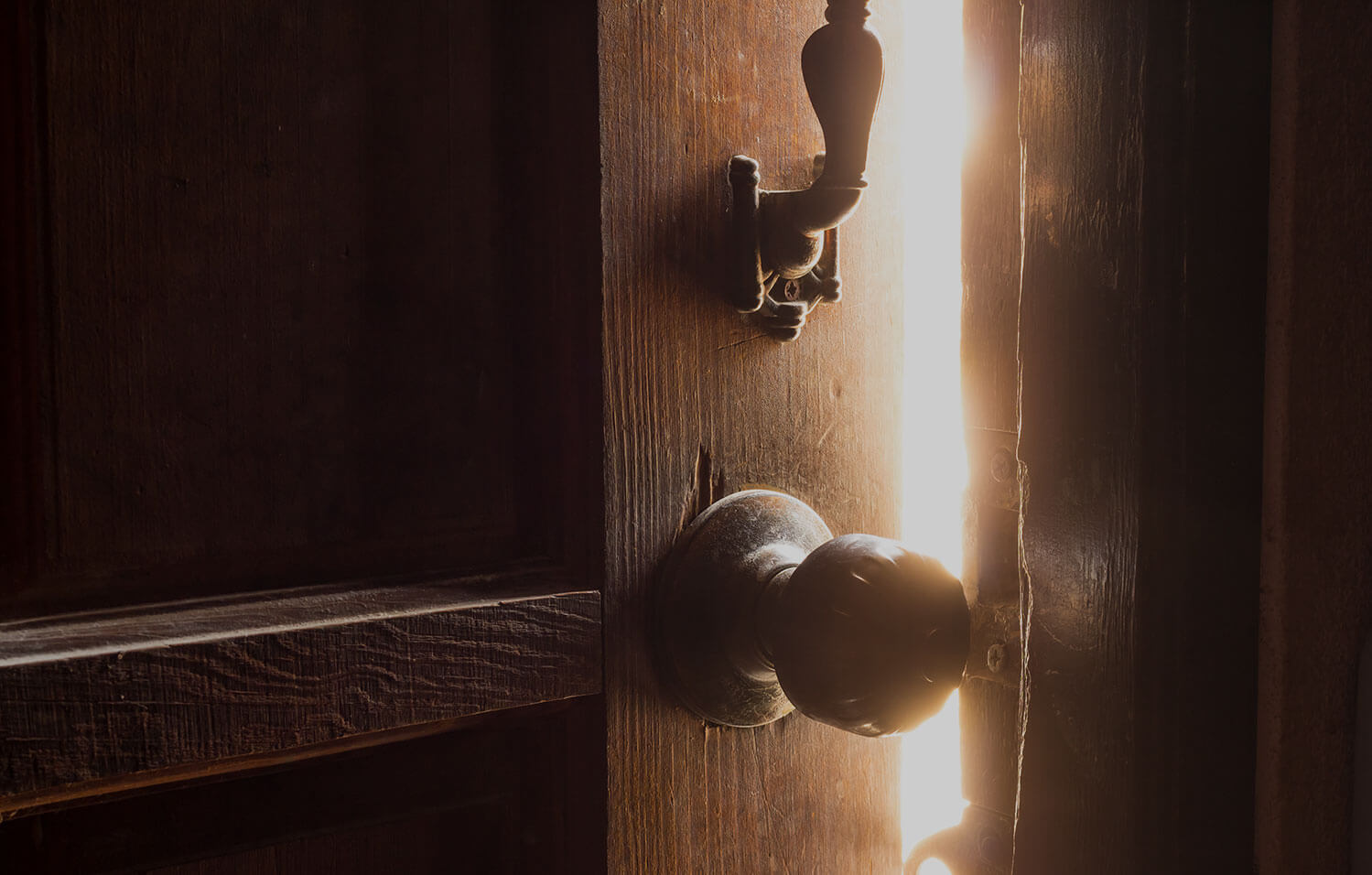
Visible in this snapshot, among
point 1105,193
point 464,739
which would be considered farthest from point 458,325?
point 1105,193

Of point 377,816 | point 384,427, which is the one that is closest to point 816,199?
point 384,427

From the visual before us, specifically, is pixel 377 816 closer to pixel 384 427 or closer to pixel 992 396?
pixel 384 427

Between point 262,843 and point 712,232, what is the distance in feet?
1.15

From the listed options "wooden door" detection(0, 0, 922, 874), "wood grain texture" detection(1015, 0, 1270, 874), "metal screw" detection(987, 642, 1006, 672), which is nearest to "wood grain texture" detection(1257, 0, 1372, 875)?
"wood grain texture" detection(1015, 0, 1270, 874)

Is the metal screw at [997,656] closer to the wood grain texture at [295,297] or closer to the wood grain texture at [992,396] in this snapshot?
the wood grain texture at [992,396]

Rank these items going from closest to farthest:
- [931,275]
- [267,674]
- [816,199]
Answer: [267,674] → [816,199] → [931,275]

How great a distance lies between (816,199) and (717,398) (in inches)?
4.3

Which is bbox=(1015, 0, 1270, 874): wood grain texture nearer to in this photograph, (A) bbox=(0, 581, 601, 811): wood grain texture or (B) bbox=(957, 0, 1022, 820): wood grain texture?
(B) bbox=(957, 0, 1022, 820): wood grain texture

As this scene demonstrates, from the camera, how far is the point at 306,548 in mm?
396

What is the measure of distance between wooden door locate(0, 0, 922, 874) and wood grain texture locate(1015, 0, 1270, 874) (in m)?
0.14

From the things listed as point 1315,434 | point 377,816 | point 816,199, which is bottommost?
point 377,816

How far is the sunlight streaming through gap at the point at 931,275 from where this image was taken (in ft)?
1.83

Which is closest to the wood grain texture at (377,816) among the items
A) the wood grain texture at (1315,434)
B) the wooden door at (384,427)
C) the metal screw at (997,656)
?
the wooden door at (384,427)

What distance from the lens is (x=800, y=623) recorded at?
419mm
